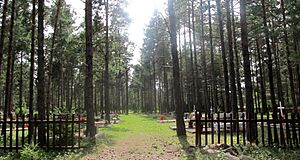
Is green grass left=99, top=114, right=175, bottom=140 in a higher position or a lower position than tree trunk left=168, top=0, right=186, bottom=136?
lower

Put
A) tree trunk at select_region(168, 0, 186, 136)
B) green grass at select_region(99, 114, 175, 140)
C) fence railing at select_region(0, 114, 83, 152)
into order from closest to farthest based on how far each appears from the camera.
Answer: fence railing at select_region(0, 114, 83, 152), tree trunk at select_region(168, 0, 186, 136), green grass at select_region(99, 114, 175, 140)

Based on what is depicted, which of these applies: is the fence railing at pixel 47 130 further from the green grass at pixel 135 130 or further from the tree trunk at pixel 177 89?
the tree trunk at pixel 177 89

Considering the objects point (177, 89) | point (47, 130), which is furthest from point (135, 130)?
point (47, 130)

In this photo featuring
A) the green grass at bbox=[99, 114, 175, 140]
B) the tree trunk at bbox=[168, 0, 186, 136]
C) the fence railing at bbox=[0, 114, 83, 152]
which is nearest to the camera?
the fence railing at bbox=[0, 114, 83, 152]

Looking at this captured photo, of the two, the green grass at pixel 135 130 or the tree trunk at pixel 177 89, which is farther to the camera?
the green grass at pixel 135 130

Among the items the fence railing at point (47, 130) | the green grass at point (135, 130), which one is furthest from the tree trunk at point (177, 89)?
the fence railing at point (47, 130)

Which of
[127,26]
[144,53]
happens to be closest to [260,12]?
[127,26]

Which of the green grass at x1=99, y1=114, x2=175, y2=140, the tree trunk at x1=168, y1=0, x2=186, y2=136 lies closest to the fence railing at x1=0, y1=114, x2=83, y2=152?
the green grass at x1=99, y1=114, x2=175, y2=140

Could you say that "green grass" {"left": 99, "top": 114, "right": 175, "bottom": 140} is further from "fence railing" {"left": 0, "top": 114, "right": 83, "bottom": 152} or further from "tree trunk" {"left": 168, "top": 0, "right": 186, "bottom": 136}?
"fence railing" {"left": 0, "top": 114, "right": 83, "bottom": 152}

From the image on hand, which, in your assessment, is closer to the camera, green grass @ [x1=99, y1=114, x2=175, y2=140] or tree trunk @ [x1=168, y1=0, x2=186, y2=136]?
tree trunk @ [x1=168, y1=0, x2=186, y2=136]

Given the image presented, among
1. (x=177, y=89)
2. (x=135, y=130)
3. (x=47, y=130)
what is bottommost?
(x=135, y=130)

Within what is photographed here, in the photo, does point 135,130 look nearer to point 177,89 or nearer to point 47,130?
point 177,89

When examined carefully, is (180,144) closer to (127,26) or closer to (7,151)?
(7,151)

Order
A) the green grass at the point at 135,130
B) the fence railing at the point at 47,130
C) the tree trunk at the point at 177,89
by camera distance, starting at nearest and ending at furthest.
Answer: the fence railing at the point at 47,130 < the tree trunk at the point at 177,89 < the green grass at the point at 135,130
